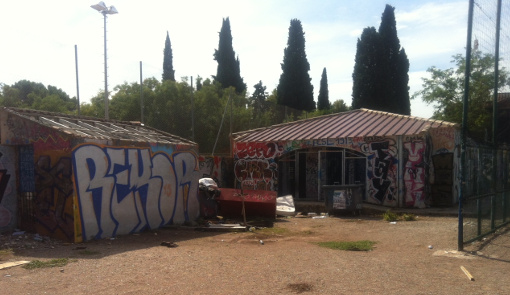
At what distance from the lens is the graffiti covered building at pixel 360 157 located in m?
17.0

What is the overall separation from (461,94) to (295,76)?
13.9 metres

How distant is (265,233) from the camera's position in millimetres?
Answer: 11758

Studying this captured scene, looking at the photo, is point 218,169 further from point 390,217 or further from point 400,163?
point 390,217

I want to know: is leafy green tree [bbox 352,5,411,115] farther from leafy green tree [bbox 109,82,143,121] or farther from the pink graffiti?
the pink graffiti

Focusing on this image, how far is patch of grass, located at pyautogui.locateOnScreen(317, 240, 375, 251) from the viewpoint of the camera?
9.43 meters

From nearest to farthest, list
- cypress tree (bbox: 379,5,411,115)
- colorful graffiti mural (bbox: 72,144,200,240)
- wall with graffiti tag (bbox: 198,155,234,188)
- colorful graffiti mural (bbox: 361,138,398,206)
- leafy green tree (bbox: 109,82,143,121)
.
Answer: colorful graffiti mural (bbox: 72,144,200,240), colorful graffiti mural (bbox: 361,138,398,206), wall with graffiti tag (bbox: 198,155,234,188), leafy green tree (bbox: 109,82,143,121), cypress tree (bbox: 379,5,411,115)

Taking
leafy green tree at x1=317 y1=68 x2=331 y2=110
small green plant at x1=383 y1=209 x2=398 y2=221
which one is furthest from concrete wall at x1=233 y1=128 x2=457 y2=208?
leafy green tree at x1=317 y1=68 x2=331 y2=110

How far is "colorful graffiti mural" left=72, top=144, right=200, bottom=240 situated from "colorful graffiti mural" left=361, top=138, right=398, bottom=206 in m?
7.47

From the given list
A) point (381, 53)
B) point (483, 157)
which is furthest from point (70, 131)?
point (381, 53)

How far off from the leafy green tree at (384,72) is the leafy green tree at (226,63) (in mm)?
10480

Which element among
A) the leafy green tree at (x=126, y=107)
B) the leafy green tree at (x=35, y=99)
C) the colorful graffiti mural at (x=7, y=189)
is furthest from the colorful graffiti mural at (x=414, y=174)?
the leafy green tree at (x=35, y=99)

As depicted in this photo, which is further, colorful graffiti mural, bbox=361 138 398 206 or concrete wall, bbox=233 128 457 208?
colorful graffiti mural, bbox=361 138 398 206

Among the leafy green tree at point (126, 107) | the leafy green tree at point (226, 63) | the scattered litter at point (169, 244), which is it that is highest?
the leafy green tree at point (226, 63)

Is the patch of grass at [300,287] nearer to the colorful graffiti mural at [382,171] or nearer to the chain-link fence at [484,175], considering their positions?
the chain-link fence at [484,175]
